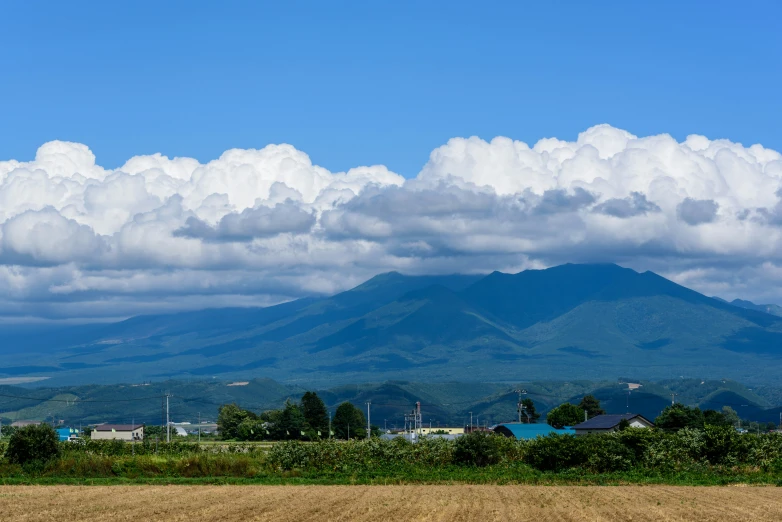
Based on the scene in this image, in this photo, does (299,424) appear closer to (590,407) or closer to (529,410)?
(590,407)

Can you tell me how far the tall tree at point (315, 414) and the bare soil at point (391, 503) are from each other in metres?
89.1

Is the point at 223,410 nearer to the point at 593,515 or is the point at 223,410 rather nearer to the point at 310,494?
the point at 310,494

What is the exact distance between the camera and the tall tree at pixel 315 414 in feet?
475

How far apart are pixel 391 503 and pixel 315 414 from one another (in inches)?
4024

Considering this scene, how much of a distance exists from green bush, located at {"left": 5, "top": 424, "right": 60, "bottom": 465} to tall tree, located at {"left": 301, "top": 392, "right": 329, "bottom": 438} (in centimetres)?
7783

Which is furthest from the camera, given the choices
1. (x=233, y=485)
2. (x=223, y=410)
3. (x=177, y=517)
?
(x=223, y=410)

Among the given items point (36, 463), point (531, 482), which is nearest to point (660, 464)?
point (531, 482)

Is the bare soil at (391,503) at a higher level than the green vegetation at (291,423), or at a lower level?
higher


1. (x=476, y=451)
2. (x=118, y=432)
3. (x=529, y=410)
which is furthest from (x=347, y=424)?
(x=476, y=451)

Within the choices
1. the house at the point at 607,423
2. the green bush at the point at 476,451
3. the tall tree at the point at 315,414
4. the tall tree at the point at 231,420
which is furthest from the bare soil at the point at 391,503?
the tall tree at the point at 231,420

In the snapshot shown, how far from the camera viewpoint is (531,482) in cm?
5888

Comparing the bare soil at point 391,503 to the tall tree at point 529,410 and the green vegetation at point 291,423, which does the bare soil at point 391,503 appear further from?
the tall tree at point 529,410

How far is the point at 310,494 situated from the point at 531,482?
48.1ft

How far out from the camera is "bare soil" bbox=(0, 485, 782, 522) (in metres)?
41.3
